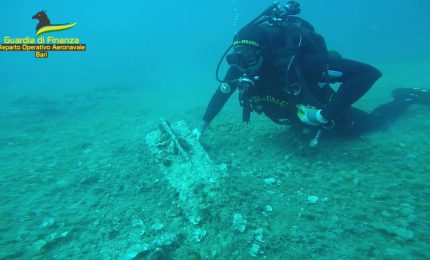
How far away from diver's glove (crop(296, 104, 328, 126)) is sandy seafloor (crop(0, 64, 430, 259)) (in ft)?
1.91

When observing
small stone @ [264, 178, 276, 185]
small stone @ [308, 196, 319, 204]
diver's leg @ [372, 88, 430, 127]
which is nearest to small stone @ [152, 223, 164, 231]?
small stone @ [264, 178, 276, 185]

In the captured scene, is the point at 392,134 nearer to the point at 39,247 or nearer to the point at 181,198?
the point at 181,198

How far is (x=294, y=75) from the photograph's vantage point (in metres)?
3.44

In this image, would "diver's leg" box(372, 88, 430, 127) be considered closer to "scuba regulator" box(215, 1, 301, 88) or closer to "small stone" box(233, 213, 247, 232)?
"scuba regulator" box(215, 1, 301, 88)

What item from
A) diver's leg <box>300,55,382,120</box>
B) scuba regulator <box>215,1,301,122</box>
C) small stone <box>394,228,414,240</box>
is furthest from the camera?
scuba regulator <box>215,1,301,122</box>

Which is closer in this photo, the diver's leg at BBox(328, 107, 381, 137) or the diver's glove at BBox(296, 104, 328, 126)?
the diver's glove at BBox(296, 104, 328, 126)

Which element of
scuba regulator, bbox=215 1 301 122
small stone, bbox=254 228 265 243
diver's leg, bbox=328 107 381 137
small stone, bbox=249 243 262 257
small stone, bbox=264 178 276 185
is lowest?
small stone, bbox=249 243 262 257

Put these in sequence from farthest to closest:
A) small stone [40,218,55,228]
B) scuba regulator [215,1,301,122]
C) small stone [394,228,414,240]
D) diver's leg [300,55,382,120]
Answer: scuba regulator [215,1,301,122], diver's leg [300,55,382,120], small stone [40,218,55,228], small stone [394,228,414,240]

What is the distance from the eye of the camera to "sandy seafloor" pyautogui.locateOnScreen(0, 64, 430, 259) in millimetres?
2254

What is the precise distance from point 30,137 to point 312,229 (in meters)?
6.96

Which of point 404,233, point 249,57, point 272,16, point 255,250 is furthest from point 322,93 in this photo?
point 255,250

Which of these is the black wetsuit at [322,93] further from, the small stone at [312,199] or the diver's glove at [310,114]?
the small stone at [312,199]

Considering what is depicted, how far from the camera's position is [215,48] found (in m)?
42.9

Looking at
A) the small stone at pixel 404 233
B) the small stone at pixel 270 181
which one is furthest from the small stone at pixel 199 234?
the small stone at pixel 404 233
